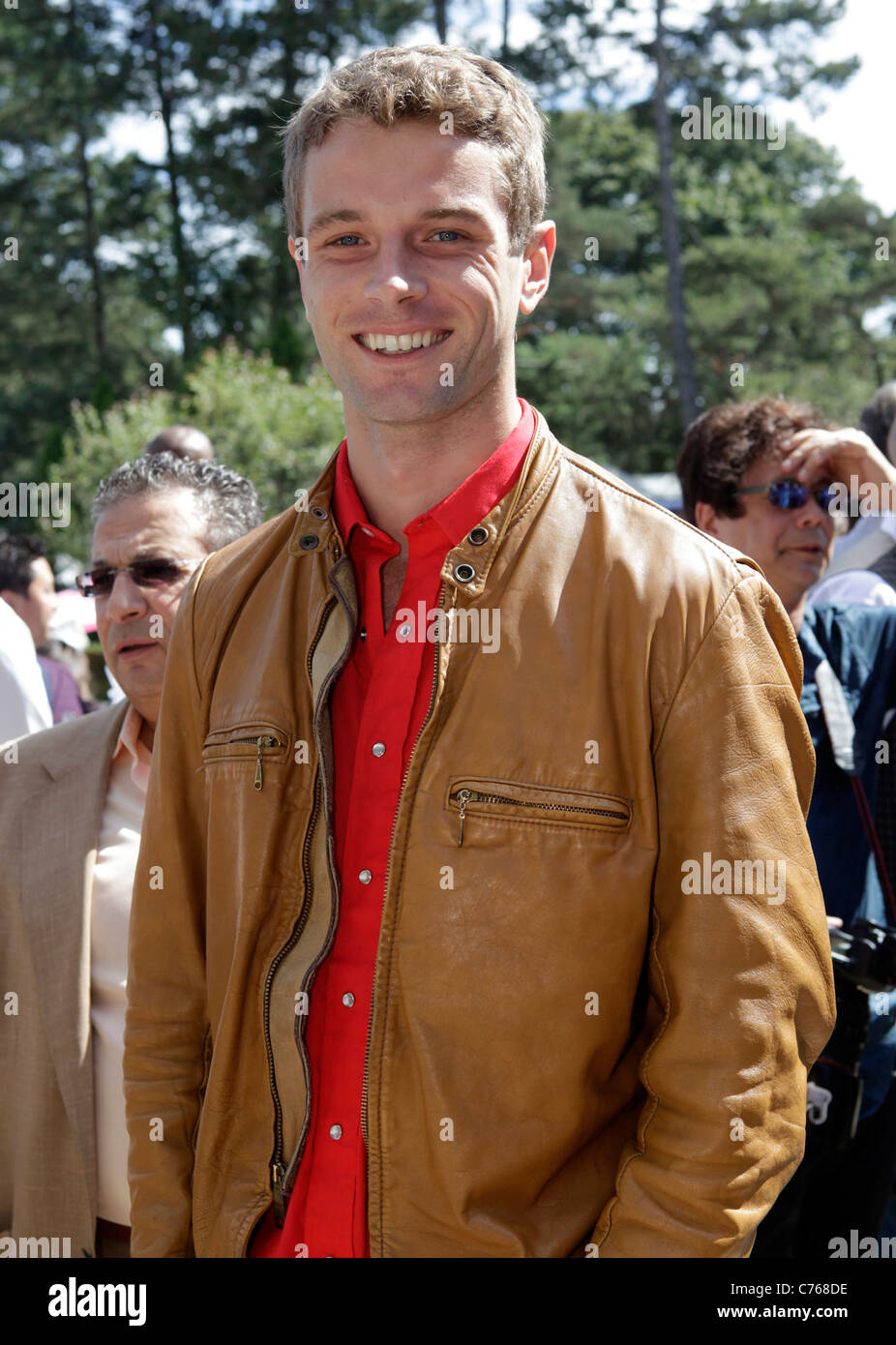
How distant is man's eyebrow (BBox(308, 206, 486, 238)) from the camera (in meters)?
1.86

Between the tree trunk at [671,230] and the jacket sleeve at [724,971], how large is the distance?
1977 centimetres

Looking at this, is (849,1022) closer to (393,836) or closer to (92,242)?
(393,836)

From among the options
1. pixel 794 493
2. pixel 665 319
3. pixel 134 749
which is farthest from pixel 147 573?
pixel 665 319

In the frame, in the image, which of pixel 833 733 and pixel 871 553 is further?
pixel 871 553

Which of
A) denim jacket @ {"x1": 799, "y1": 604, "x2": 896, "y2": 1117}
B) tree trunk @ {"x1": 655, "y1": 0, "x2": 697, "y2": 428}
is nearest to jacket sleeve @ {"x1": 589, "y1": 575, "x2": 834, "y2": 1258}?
denim jacket @ {"x1": 799, "y1": 604, "x2": 896, "y2": 1117}

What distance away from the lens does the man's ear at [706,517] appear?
12.4 ft

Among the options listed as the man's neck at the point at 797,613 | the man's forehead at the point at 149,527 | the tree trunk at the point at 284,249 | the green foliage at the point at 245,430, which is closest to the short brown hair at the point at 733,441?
the man's neck at the point at 797,613

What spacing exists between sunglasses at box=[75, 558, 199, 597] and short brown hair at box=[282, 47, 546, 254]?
3.68 feet

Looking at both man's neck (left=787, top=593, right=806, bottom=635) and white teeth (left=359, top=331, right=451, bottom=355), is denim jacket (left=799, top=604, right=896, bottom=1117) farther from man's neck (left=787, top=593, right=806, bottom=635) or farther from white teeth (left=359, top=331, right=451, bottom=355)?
white teeth (left=359, top=331, right=451, bottom=355)

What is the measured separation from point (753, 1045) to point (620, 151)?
3054 cm

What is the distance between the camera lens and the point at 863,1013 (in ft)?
10.2

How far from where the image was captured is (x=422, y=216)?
187 centimetres

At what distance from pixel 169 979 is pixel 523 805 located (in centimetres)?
72

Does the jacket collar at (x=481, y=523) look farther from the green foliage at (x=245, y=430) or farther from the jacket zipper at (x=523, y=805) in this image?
the green foliage at (x=245, y=430)
